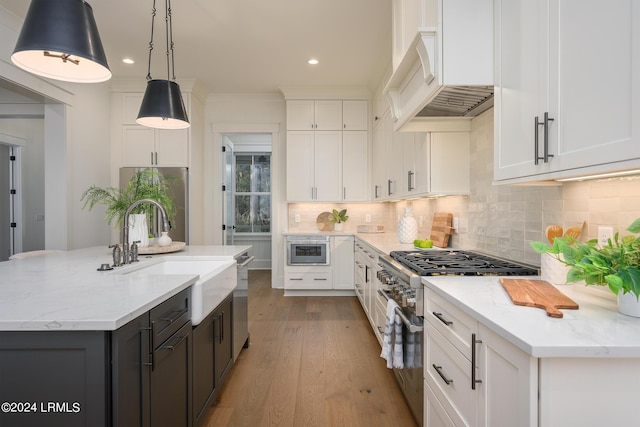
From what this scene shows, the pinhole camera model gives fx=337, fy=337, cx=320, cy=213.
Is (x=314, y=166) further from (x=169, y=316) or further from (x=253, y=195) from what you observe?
(x=169, y=316)

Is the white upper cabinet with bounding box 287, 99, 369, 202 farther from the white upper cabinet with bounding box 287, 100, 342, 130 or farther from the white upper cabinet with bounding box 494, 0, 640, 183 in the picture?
the white upper cabinet with bounding box 494, 0, 640, 183

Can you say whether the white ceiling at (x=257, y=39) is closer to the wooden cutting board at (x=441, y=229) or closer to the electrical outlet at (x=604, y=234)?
the wooden cutting board at (x=441, y=229)

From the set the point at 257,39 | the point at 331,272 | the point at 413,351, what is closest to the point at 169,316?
the point at 413,351

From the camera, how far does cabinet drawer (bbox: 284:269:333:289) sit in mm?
4715

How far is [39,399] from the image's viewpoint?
0.99 meters

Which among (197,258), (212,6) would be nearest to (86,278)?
(197,258)

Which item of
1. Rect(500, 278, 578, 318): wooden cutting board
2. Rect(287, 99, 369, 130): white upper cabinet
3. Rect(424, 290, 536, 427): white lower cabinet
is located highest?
Rect(287, 99, 369, 130): white upper cabinet

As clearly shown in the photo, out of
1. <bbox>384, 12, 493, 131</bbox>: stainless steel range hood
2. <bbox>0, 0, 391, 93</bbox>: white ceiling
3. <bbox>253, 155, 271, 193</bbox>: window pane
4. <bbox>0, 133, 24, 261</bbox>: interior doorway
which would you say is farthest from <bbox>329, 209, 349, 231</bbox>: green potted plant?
<bbox>0, 133, 24, 261</bbox>: interior doorway

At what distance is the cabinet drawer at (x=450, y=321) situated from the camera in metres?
1.22

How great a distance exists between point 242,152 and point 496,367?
21.6ft

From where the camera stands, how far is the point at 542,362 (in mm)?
866

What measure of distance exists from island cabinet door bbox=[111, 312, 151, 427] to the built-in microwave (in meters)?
3.47

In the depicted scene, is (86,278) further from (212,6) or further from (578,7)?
(212,6)

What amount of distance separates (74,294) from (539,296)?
171cm
